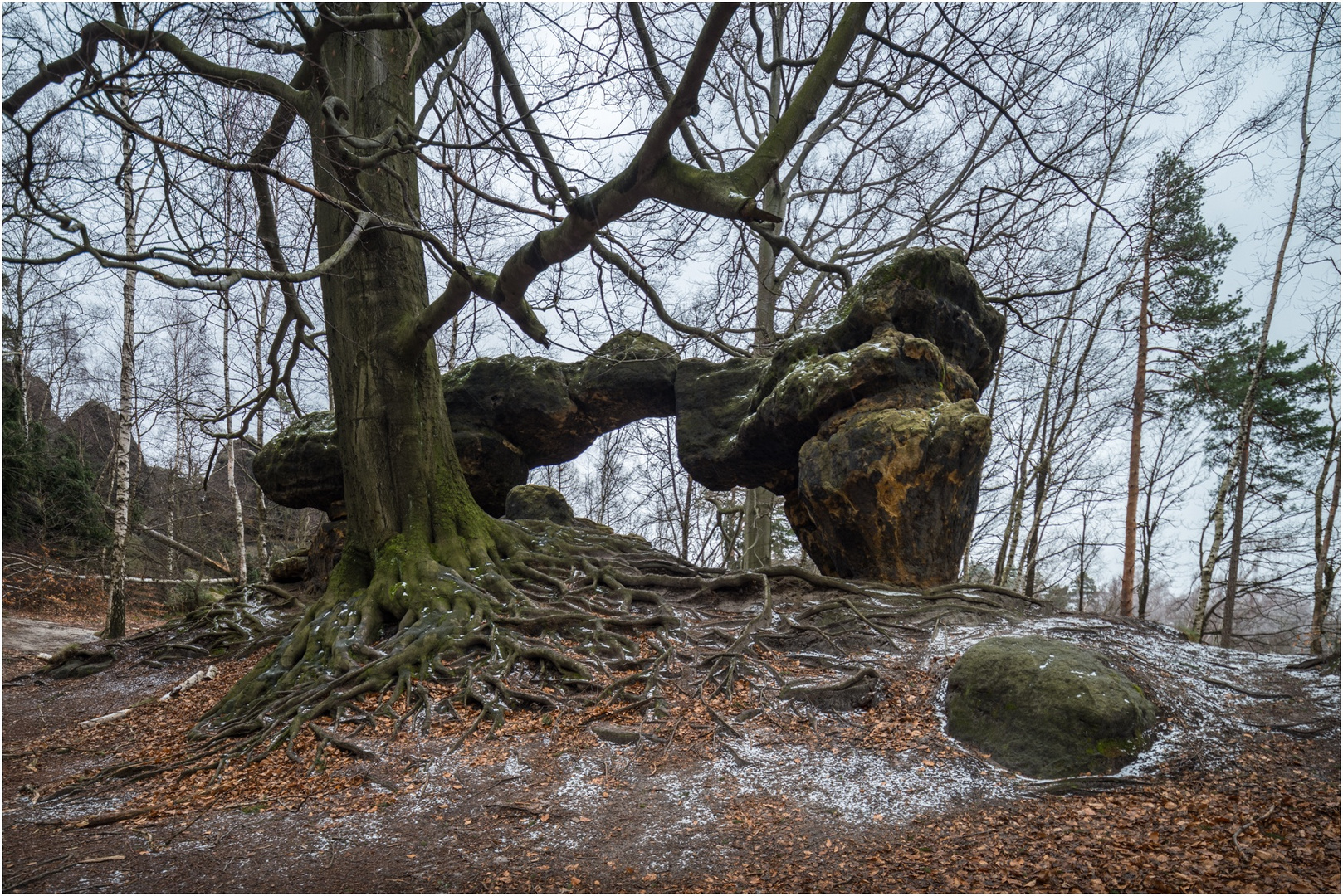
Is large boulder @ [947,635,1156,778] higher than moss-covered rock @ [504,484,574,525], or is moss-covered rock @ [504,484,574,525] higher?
moss-covered rock @ [504,484,574,525]

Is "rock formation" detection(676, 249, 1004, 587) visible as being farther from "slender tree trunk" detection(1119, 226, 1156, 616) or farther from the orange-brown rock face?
"slender tree trunk" detection(1119, 226, 1156, 616)

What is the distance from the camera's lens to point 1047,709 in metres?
4.29

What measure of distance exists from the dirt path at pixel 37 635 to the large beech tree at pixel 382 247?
6.46 meters

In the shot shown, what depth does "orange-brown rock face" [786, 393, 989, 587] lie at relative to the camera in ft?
23.9

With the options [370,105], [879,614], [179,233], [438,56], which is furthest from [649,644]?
[438,56]

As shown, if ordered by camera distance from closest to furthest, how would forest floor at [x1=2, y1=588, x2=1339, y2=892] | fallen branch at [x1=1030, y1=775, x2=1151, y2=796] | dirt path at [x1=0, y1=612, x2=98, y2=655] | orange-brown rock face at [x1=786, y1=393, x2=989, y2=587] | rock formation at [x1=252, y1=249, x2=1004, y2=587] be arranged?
forest floor at [x1=2, y1=588, x2=1339, y2=892]
fallen branch at [x1=1030, y1=775, x2=1151, y2=796]
orange-brown rock face at [x1=786, y1=393, x2=989, y2=587]
rock formation at [x1=252, y1=249, x2=1004, y2=587]
dirt path at [x1=0, y1=612, x2=98, y2=655]

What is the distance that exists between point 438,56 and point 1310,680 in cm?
1024

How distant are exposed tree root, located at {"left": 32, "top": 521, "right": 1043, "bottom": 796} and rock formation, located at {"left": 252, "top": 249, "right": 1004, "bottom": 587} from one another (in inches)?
34.3

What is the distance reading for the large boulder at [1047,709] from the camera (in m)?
4.08

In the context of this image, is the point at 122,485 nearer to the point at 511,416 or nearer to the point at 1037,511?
the point at 511,416

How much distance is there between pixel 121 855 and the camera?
352cm

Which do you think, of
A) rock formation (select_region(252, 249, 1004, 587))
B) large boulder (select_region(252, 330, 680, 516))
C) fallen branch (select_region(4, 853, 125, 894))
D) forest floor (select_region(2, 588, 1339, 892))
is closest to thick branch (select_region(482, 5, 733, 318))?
rock formation (select_region(252, 249, 1004, 587))

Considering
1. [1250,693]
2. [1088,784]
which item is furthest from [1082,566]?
[1088,784]

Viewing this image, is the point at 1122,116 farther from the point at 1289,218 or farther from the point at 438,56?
the point at 438,56
